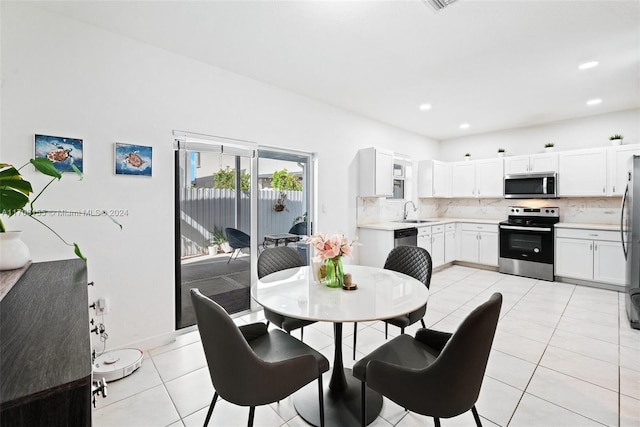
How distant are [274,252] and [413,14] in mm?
2237

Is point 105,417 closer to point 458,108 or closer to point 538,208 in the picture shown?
point 458,108

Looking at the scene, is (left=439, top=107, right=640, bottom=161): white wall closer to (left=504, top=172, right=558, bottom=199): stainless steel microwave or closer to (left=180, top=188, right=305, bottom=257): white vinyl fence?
(left=504, top=172, right=558, bottom=199): stainless steel microwave

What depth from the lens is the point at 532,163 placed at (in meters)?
5.09

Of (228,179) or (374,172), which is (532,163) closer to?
(374,172)

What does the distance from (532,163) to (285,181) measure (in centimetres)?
433

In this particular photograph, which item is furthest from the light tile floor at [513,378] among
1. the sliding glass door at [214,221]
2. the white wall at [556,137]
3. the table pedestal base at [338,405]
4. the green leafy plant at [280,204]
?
the white wall at [556,137]

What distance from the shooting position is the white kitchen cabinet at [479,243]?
539 cm

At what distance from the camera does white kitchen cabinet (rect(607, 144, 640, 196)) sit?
4258 millimetres

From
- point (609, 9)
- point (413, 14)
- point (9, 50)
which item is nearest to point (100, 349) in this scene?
point (9, 50)

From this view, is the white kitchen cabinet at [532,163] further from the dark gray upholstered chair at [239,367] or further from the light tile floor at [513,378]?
the dark gray upholstered chair at [239,367]

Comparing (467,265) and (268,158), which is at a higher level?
(268,158)

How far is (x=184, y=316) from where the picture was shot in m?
3.04

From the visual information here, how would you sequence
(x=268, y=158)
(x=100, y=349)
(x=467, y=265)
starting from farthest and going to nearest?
1. (x=467, y=265)
2. (x=268, y=158)
3. (x=100, y=349)

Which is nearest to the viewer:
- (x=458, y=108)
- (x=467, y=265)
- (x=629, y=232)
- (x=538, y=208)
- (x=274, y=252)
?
(x=274, y=252)
